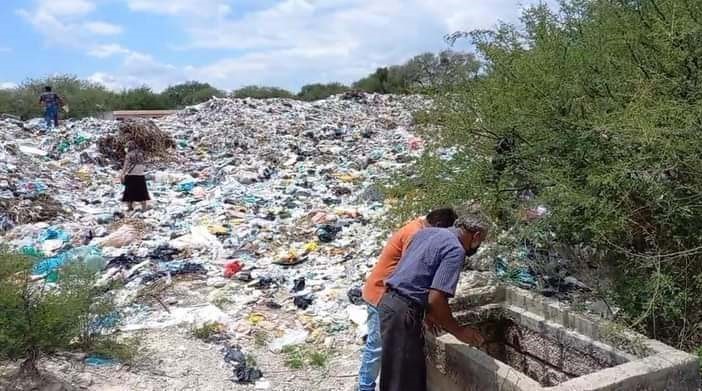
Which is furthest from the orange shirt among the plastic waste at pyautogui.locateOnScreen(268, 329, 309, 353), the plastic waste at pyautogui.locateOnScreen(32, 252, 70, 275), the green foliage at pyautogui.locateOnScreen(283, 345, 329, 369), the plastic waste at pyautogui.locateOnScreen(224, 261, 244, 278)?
the plastic waste at pyautogui.locateOnScreen(32, 252, 70, 275)

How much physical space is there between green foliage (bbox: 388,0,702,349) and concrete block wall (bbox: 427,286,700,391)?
283 mm

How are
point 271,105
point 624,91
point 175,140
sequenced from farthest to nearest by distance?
point 271,105 → point 175,140 → point 624,91

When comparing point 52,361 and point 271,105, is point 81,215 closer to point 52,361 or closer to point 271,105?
point 52,361

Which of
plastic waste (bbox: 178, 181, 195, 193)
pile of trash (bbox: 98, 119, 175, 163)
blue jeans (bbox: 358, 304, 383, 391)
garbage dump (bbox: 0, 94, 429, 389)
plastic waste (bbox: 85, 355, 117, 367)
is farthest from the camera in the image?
pile of trash (bbox: 98, 119, 175, 163)

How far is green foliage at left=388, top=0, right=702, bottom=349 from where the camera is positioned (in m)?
3.29

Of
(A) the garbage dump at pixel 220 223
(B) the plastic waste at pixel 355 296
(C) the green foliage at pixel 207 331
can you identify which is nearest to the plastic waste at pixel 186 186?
(A) the garbage dump at pixel 220 223

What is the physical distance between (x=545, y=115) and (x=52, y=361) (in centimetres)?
339

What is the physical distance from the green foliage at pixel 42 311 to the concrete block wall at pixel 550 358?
Answer: 2.07 m

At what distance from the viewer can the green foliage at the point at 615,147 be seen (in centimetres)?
329

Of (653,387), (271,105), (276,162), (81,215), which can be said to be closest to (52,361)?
(653,387)

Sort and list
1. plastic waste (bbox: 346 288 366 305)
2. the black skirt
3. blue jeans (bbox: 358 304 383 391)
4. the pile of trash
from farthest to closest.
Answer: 1. the pile of trash
2. the black skirt
3. plastic waste (bbox: 346 288 366 305)
4. blue jeans (bbox: 358 304 383 391)

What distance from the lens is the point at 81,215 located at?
8.77 meters

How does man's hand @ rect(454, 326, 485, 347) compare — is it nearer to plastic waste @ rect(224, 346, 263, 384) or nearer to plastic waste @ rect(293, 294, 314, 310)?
plastic waste @ rect(224, 346, 263, 384)

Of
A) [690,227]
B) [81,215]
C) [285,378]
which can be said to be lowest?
[285,378]
